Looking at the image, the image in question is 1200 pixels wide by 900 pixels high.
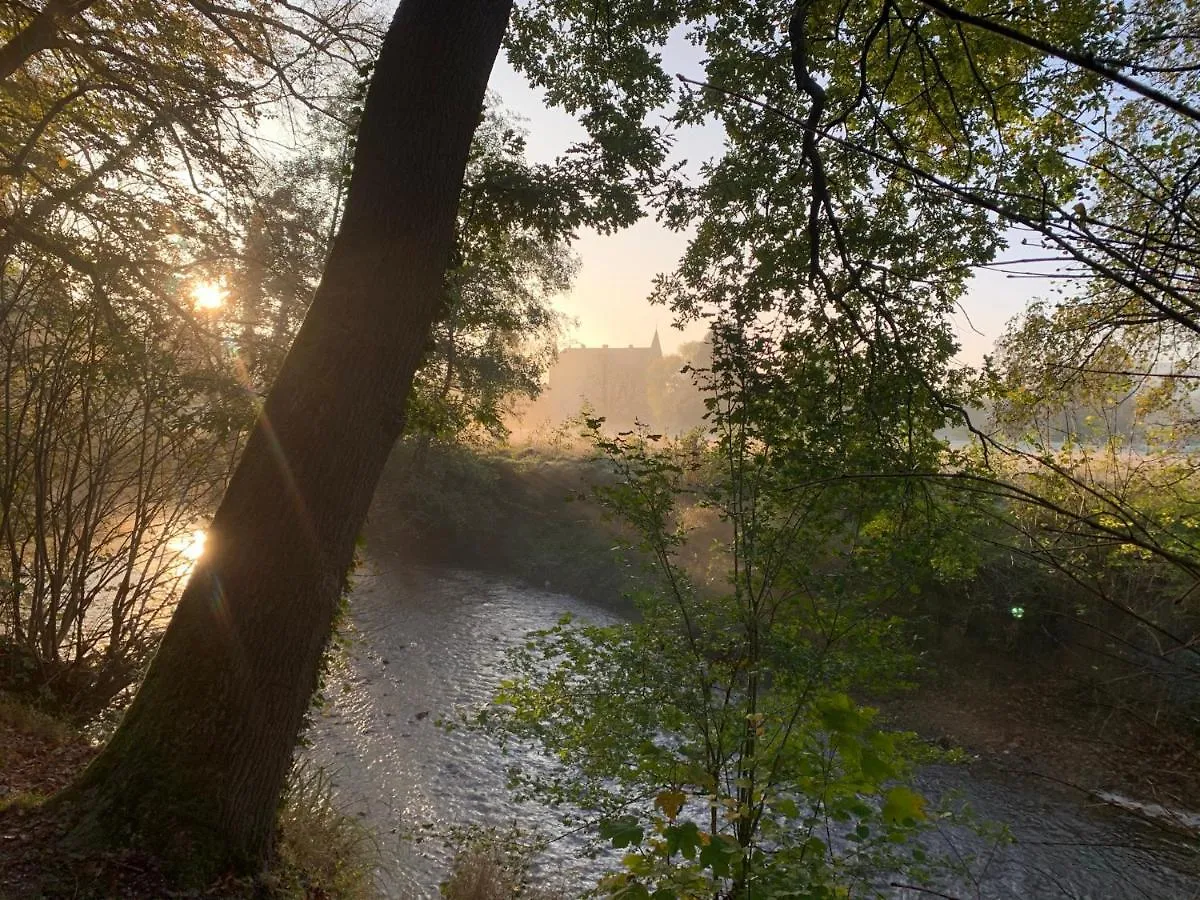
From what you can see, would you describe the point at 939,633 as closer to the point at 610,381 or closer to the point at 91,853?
the point at 91,853

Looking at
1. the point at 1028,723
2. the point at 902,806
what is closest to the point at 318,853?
the point at 902,806

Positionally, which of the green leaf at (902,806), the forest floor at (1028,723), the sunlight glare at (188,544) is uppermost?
the forest floor at (1028,723)

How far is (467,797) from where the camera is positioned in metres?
6.63

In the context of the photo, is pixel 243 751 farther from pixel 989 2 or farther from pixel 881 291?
pixel 989 2

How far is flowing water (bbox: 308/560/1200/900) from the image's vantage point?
5691mm

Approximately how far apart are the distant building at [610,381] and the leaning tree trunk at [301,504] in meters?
50.1

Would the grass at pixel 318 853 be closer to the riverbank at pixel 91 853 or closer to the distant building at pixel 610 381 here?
the riverbank at pixel 91 853

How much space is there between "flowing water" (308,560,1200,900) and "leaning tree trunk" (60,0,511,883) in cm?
285

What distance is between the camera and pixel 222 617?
9.41 ft

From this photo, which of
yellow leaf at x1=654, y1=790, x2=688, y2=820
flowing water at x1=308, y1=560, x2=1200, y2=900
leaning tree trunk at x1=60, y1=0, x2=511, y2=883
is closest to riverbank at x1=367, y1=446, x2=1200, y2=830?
flowing water at x1=308, y1=560, x2=1200, y2=900

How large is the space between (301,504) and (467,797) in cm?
490

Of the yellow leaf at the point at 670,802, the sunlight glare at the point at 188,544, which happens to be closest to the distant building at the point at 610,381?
the sunlight glare at the point at 188,544

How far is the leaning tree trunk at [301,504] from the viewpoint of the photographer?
9.06 ft

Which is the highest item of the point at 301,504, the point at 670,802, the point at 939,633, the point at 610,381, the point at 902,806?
the point at 610,381
